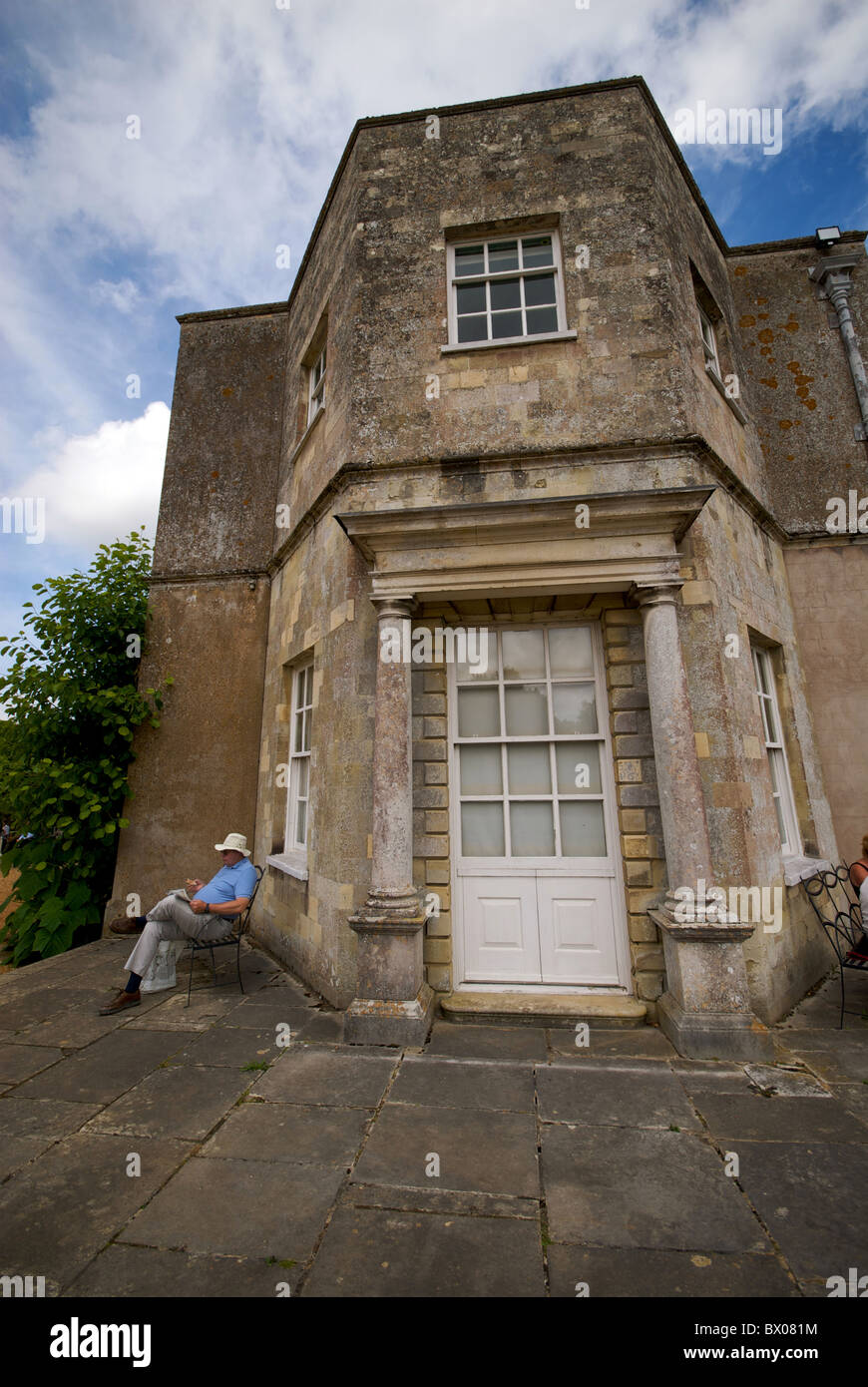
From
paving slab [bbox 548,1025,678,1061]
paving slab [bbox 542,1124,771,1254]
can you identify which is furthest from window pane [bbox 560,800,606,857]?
paving slab [bbox 542,1124,771,1254]

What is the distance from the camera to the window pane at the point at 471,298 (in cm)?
546

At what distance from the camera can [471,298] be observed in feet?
18.0

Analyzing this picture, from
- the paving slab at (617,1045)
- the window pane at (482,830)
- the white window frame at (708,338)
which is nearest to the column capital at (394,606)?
the window pane at (482,830)

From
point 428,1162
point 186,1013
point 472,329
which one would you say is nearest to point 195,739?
point 186,1013

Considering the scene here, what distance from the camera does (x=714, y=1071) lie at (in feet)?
11.4

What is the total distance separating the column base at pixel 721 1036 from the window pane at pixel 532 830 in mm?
1411

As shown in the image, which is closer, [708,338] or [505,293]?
[505,293]

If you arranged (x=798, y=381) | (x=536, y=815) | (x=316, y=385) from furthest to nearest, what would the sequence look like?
(x=798, y=381)
(x=316, y=385)
(x=536, y=815)

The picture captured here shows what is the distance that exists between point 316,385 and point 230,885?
17.8ft

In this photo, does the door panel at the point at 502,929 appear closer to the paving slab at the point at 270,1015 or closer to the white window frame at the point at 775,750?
the paving slab at the point at 270,1015

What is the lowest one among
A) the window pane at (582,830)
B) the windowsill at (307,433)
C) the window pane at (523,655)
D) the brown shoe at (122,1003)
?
the brown shoe at (122,1003)

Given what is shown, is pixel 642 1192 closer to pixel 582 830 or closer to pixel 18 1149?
pixel 582 830

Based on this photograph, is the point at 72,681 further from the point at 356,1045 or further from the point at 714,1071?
the point at 714,1071
